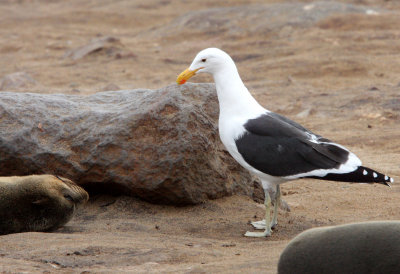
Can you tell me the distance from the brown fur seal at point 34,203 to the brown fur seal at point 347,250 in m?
2.34

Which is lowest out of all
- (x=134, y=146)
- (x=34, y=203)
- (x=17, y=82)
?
(x=17, y=82)

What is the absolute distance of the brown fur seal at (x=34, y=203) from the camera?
5.20m

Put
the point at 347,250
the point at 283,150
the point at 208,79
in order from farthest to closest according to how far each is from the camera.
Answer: the point at 208,79 → the point at 283,150 → the point at 347,250

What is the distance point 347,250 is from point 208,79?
9633mm

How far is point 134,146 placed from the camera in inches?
225

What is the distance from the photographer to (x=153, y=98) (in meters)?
5.91

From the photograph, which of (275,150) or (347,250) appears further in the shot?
(275,150)

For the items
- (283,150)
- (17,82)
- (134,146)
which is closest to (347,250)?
(283,150)

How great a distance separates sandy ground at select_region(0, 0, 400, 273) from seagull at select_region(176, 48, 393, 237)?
53 centimetres

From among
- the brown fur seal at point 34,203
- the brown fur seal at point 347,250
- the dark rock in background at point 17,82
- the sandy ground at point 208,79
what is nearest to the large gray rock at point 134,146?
the sandy ground at point 208,79

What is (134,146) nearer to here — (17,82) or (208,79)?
(208,79)

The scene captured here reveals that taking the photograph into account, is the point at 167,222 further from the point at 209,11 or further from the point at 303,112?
the point at 209,11

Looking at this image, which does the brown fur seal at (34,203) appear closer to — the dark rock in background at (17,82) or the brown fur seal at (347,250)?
the brown fur seal at (347,250)

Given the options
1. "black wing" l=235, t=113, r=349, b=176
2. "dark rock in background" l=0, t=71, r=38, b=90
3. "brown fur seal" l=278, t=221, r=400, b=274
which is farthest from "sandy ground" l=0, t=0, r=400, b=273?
"black wing" l=235, t=113, r=349, b=176
